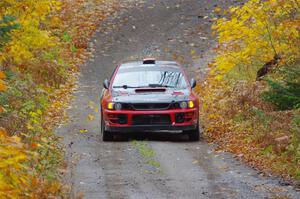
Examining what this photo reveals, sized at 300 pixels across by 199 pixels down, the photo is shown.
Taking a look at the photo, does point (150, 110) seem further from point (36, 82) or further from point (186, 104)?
point (36, 82)

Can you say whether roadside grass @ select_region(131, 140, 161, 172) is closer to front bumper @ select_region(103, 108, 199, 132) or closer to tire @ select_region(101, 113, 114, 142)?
front bumper @ select_region(103, 108, 199, 132)

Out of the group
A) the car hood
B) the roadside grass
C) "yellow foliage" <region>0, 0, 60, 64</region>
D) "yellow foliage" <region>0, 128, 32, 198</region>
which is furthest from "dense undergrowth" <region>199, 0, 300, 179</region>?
"yellow foliage" <region>0, 128, 32, 198</region>

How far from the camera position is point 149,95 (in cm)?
1653

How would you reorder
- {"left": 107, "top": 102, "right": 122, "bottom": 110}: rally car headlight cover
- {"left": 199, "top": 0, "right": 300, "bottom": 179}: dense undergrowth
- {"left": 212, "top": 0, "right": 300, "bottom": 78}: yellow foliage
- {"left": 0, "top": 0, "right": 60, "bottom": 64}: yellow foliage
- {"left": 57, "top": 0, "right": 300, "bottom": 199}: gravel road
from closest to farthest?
{"left": 57, "top": 0, "right": 300, "bottom": 199}: gravel road, {"left": 199, "top": 0, "right": 300, "bottom": 179}: dense undergrowth, {"left": 107, "top": 102, "right": 122, "bottom": 110}: rally car headlight cover, {"left": 212, "top": 0, "right": 300, "bottom": 78}: yellow foliage, {"left": 0, "top": 0, "right": 60, "bottom": 64}: yellow foliage

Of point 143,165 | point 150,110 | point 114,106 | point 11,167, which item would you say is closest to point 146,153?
point 143,165

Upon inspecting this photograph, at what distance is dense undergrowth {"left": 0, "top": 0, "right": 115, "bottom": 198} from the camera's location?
7.56 meters

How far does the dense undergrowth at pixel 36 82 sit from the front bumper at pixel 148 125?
1208 mm

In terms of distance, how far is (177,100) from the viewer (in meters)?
16.4

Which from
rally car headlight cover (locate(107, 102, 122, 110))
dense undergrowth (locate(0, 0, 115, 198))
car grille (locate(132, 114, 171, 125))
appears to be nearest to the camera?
dense undergrowth (locate(0, 0, 115, 198))

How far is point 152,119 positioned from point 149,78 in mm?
1456

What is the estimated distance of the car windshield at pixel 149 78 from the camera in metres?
17.3

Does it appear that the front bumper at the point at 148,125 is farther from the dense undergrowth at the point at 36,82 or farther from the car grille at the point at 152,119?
the dense undergrowth at the point at 36,82

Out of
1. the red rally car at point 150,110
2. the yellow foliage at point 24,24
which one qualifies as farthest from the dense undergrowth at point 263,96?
the yellow foliage at point 24,24

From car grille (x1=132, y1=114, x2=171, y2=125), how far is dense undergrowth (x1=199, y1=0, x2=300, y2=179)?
1.26m
